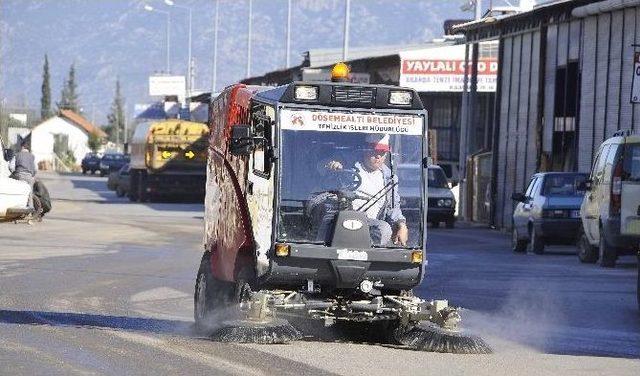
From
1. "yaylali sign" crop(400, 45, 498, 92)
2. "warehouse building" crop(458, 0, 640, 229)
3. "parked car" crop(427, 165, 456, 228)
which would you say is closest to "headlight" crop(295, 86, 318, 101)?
"warehouse building" crop(458, 0, 640, 229)

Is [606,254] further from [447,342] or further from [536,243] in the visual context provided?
[447,342]

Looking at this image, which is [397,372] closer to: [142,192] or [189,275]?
[189,275]

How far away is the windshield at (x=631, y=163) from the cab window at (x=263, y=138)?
466 inches

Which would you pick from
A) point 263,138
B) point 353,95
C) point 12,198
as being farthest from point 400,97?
point 12,198

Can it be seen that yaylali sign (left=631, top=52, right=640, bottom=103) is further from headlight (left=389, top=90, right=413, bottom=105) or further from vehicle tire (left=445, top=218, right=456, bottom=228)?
vehicle tire (left=445, top=218, right=456, bottom=228)

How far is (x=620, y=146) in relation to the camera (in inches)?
1036

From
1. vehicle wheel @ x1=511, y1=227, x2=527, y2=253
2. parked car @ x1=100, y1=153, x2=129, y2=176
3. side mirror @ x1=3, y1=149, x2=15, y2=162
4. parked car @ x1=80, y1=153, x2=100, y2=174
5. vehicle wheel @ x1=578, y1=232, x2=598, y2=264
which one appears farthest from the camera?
parked car @ x1=80, y1=153, x2=100, y2=174

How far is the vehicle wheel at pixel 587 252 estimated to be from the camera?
2903 centimetres

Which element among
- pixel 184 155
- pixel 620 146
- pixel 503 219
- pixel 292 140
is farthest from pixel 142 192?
pixel 292 140

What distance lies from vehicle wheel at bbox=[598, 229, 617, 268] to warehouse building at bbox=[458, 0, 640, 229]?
8.63 meters

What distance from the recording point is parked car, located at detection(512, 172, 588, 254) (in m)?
32.1

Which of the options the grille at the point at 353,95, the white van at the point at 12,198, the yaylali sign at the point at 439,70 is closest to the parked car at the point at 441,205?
the white van at the point at 12,198

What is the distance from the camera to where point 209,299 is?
1636cm

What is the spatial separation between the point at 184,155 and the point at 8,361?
4652 cm
